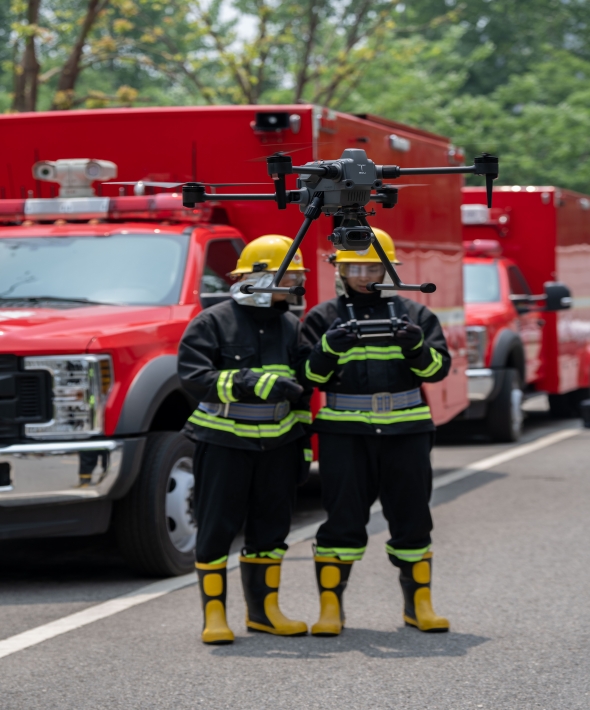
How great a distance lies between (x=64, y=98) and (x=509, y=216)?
18.5ft

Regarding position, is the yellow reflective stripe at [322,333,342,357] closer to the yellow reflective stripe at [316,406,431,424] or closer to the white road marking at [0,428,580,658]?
the yellow reflective stripe at [316,406,431,424]

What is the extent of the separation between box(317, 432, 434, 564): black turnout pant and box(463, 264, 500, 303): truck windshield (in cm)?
824

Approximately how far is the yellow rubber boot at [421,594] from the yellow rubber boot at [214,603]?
81cm

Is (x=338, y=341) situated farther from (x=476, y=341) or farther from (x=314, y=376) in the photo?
(x=476, y=341)

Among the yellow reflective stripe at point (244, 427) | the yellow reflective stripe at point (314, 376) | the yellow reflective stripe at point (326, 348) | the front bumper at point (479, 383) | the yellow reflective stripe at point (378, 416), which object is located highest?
the yellow reflective stripe at point (326, 348)

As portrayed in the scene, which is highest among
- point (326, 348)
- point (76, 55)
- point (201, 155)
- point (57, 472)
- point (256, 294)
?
point (76, 55)

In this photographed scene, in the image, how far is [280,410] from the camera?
19.3 feet

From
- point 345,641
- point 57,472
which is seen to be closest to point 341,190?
point 345,641

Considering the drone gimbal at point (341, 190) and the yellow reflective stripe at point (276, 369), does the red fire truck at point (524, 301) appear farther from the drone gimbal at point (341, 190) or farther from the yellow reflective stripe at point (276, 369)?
the drone gimbal at point (341, 190)

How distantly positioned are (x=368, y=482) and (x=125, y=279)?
95.2 inches

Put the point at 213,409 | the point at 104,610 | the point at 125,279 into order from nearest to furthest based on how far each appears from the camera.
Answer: the point at 213,409
the point at 104,610
the point at 125,279

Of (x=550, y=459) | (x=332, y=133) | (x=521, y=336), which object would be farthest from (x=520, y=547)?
(x=521, y=336)

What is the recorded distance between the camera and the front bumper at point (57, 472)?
6570 millimetres

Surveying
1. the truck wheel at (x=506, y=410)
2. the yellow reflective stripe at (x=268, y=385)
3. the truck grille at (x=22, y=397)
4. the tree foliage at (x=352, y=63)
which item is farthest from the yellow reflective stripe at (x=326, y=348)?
the tree foliage at (x=352, y=63)
